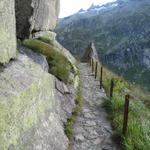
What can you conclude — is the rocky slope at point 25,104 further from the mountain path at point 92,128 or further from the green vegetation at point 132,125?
the green vegetation at point 132,125

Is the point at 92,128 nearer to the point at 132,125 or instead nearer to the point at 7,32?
the point at 132,125

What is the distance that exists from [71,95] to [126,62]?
169 meters

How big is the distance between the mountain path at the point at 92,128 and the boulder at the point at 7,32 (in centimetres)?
390

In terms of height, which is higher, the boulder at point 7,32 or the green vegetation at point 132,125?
the boulder at point 7,32

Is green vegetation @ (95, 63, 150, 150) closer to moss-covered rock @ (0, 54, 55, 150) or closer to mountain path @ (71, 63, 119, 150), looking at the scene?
mountain path @ (71, 63, 119, 150)

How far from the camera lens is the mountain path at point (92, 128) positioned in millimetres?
13195

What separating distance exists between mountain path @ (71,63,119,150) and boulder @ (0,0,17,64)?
3.90 meters

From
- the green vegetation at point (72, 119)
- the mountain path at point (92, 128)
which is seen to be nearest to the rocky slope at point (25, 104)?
the green vegetation at point (72, 119)

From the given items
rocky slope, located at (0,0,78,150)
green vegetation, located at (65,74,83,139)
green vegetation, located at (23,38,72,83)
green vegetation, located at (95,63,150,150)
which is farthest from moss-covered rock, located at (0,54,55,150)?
green vegetation, located at (23,38,72,83)

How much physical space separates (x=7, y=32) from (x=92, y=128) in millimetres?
5393

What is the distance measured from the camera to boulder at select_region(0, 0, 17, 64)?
1177 centimetres

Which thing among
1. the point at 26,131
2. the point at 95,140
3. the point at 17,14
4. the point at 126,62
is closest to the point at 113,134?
the point at 95,140

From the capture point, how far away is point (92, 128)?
15.1m

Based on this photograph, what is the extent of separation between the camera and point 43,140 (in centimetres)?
1112
